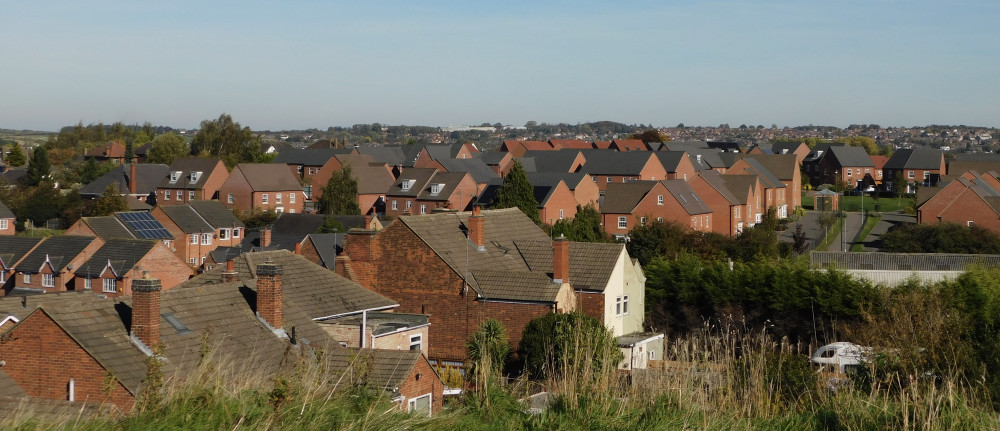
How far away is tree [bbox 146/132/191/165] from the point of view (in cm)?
9044

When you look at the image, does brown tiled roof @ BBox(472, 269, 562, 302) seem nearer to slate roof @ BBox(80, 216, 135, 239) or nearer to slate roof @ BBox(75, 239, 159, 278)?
slate roof @ BBox(75, 239, 159, 278)

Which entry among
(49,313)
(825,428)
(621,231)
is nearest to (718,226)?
(621,231)

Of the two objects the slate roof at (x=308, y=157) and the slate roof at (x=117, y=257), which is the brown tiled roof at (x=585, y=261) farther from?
the slate roof at (x=308, y=157)

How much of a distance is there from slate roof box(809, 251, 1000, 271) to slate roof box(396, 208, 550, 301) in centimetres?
1261

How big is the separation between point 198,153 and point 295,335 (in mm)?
85154

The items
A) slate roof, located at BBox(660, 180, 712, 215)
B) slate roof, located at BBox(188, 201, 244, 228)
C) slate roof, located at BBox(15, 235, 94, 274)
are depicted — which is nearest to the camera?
slate roof, located at BBox(15, 235, 94, 274)

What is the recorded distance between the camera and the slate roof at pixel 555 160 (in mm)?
83562

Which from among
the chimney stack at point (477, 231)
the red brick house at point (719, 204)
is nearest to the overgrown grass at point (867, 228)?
the red brick house at point (719, 204)

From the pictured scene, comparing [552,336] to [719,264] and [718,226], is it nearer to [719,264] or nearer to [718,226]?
[719,264]

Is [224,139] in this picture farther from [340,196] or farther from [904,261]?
[904,261]

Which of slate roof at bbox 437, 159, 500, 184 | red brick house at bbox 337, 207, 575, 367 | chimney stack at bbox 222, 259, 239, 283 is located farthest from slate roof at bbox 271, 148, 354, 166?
chimney stack at bbox 222, 259, 239, 283

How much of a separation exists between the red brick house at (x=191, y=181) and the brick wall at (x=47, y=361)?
→ 5908 cm

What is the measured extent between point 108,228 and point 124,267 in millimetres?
10378

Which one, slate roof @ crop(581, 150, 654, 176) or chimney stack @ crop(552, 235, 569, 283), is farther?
slate roof @ crop(581, 150, 654, 176)
